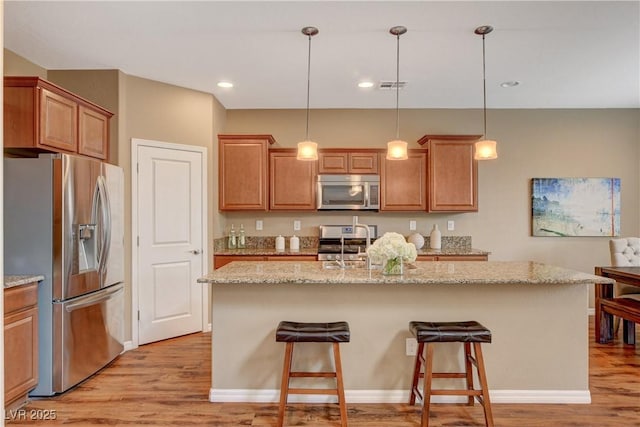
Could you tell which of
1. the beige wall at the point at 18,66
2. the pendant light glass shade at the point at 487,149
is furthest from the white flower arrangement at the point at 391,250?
the beige wall at the point at 18,66

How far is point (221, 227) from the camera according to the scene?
182 inches

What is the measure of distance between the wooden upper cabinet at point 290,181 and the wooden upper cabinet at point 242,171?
118mm

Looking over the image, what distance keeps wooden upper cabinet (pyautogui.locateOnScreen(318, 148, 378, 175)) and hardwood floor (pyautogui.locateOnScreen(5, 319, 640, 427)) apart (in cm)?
263

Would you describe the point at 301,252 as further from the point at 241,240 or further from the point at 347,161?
the point at 347,161

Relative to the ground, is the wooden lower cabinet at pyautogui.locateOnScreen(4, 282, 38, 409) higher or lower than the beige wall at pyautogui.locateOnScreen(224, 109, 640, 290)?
lower

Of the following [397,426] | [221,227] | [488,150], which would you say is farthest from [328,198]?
[397,426]

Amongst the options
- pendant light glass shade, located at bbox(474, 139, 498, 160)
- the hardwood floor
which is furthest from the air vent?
the hardwood floor

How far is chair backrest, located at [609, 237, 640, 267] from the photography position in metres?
3.80

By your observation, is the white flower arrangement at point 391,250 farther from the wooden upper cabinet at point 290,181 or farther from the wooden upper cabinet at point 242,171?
the wooden upper cabinet at point 242,171

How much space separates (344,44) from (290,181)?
6.10 ft

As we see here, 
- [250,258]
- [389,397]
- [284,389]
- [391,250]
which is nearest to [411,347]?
[389,397]

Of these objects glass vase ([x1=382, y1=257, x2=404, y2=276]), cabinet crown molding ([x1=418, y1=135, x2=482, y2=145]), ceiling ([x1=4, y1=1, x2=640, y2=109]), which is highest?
ceiling ([x1=4, y1=1, x2=640, y2=109])

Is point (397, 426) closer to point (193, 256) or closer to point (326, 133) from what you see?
point (193, 256)

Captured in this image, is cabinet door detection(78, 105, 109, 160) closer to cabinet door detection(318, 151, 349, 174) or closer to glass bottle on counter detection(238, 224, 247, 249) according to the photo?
glass bottle on counter detection(238, 224, 247, 249)
